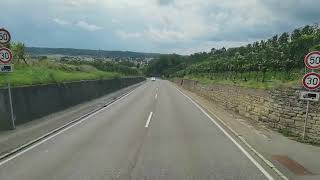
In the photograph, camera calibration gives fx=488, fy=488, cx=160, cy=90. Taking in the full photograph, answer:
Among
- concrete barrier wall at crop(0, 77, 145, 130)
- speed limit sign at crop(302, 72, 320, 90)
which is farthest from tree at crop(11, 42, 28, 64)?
speed limit sign at crop(302, 72, 320, 90)

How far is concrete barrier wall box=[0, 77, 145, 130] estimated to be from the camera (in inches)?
683

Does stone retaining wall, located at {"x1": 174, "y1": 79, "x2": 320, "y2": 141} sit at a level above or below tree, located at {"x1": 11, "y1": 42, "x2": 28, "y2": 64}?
below

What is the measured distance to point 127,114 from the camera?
24.6m

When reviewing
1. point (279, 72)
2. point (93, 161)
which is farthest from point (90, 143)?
point (279, 72)

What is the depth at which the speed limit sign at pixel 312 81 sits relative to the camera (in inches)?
602

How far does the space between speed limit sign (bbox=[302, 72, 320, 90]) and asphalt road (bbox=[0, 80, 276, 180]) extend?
9.94ft

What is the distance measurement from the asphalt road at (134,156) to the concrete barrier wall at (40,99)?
2.19 m

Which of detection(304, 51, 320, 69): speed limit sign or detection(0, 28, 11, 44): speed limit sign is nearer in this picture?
detection(304, 51, 320, 69): speed limit sign

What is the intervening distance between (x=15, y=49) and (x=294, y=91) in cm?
2385

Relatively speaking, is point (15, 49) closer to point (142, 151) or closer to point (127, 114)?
point (127, 114)

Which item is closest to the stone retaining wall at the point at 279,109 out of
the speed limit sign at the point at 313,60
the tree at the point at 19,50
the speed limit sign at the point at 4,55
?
the speed limit sign at the point at 313,60

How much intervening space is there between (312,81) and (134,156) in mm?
6640

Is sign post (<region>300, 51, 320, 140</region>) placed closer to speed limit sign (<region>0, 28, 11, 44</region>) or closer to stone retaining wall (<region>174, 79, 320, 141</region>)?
stone retaining wall (<region>174, 79, 320, 141</region>)

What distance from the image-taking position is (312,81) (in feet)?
50.4
